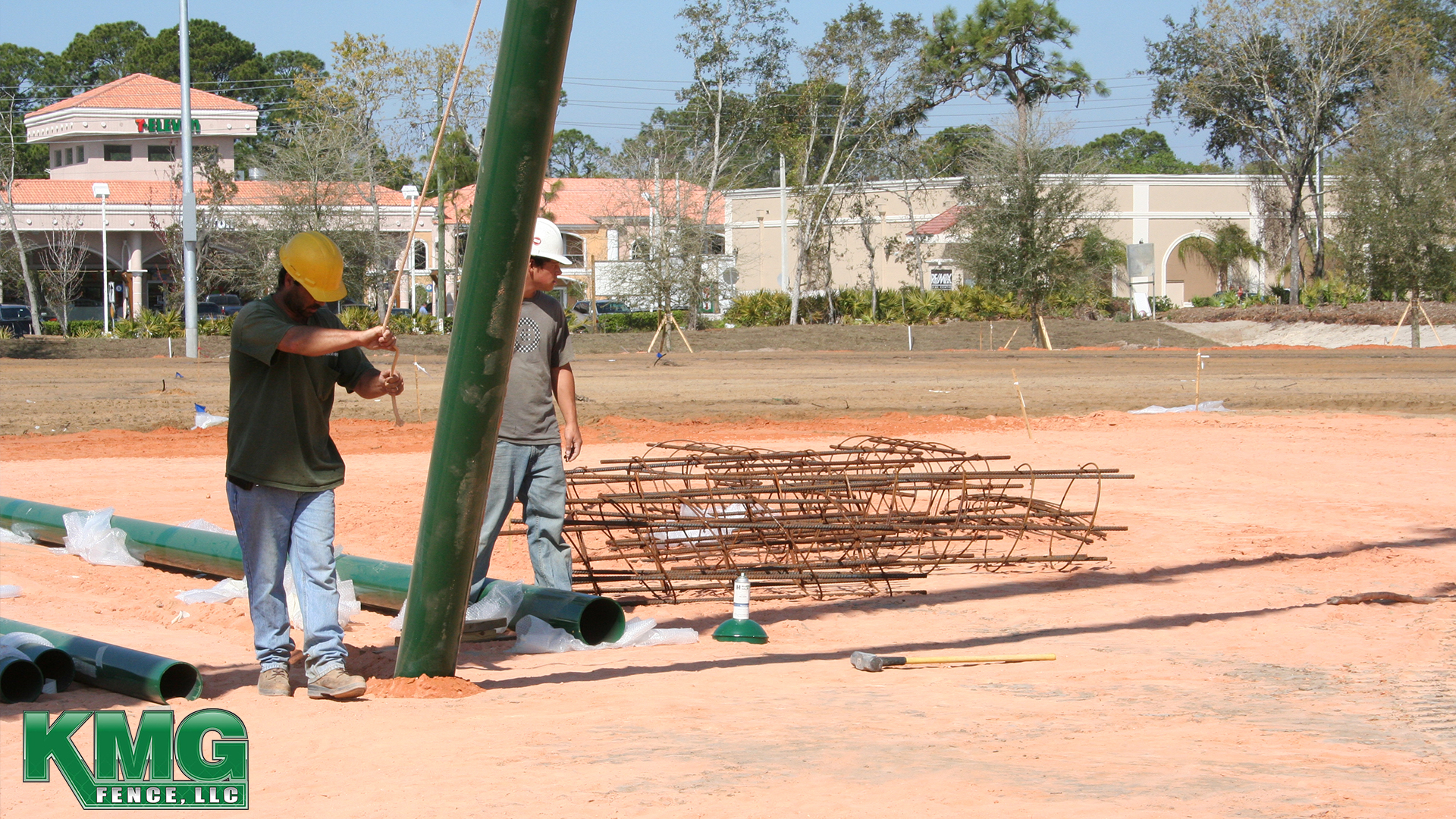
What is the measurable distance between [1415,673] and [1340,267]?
43651 mm

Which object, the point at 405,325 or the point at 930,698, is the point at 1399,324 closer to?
the point at 405,325

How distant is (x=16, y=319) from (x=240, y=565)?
40.5 m

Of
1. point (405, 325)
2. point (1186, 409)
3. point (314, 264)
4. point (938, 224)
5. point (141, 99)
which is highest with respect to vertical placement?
point (141, 99)

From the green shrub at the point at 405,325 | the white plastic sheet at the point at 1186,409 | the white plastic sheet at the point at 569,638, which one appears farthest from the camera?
the green shrub at the point at 405,325

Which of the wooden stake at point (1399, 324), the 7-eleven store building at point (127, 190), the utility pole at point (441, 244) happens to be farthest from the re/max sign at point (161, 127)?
the wooden stake at point (1399, 324)

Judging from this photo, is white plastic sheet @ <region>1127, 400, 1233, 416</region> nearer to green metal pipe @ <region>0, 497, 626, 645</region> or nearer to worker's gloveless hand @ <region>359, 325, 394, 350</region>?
green metal pipe @ <region>0, 497, 626, 645</region>

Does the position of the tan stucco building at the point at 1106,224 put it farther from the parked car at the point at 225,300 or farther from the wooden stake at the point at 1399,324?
the parked car at the point at 225,300

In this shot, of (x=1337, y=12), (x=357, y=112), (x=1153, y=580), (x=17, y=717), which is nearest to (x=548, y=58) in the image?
(x=17, y=717)

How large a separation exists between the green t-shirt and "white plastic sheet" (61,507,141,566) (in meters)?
3.49

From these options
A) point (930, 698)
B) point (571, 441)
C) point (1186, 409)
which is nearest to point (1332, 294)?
point (1186, 409)

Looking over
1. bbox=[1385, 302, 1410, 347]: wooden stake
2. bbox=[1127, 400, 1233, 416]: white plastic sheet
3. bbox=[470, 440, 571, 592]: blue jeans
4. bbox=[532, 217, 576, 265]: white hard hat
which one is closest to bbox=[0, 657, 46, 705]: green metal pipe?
bbox=[470, 440, 571, 592]: blue jeans

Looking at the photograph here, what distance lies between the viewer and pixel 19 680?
4500 mm

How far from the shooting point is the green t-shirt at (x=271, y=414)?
4.77 meters

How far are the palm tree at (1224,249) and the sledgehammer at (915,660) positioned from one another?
5291cm
